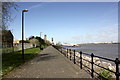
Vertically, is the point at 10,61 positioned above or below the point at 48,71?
below

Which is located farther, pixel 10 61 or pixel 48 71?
pixel 10 61

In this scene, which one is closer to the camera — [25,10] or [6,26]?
[25,10]

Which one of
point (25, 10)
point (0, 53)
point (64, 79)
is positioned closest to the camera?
point (64, 79)

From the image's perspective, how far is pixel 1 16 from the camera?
12430 millimetres

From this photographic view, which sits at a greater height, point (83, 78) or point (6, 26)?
point (6, 26)

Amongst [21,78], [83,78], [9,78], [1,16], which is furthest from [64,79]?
[1,16]

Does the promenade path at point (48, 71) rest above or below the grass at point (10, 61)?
above

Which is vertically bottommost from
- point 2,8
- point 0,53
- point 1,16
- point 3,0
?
point 0,53

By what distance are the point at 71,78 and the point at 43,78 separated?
1.34 meters

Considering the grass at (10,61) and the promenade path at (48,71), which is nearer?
the promenade path at (48,71)

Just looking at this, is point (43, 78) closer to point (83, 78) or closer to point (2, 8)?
point (83, 78)

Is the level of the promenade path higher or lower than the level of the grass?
higher

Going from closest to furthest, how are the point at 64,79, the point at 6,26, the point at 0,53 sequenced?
the point at 64,79
the point at 6,26
the point at 0,53

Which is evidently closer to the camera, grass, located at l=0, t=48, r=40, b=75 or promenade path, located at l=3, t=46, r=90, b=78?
promenade path, located at l=3, t=46, r=90, b=78
